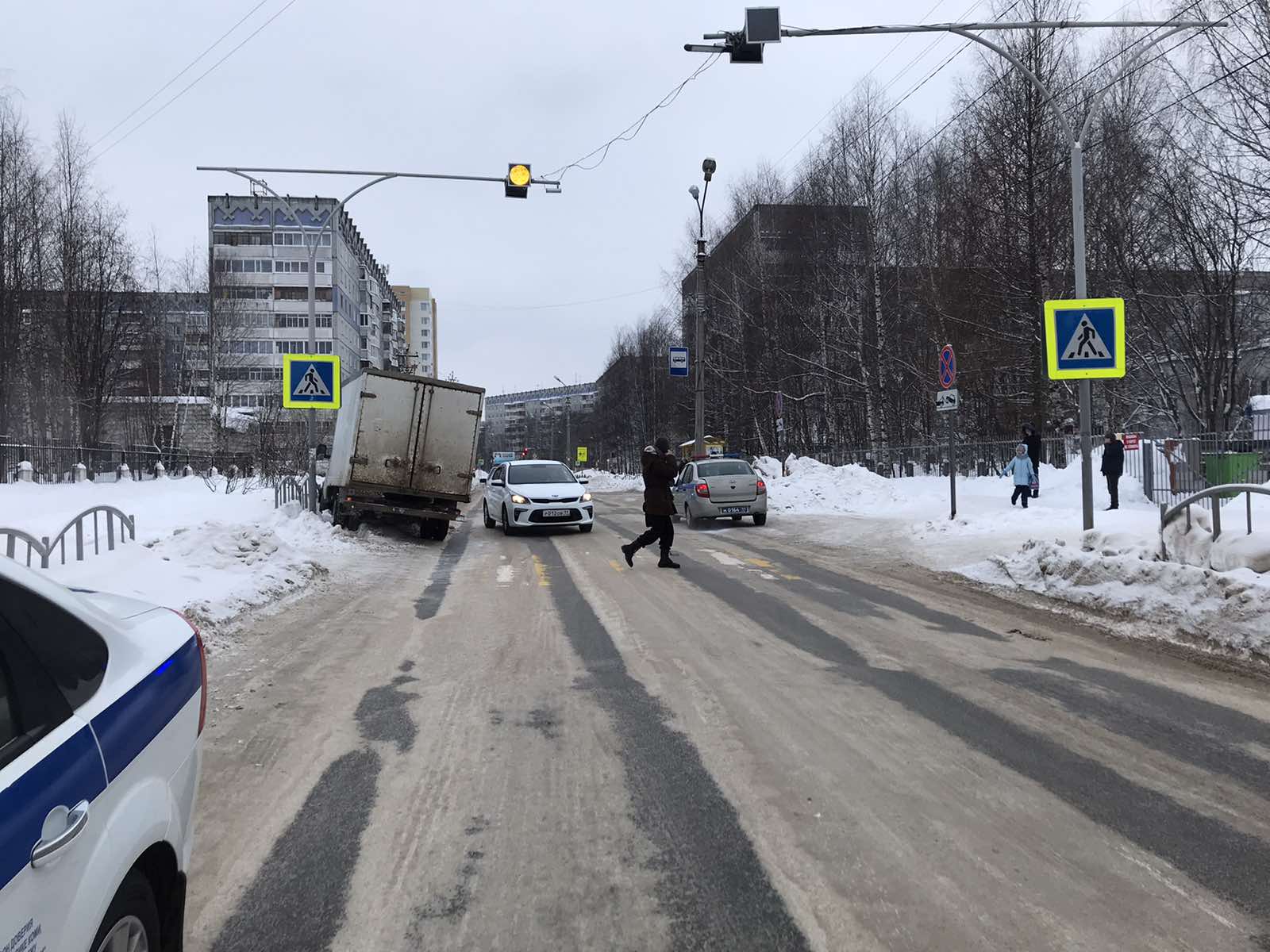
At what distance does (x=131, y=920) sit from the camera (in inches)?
77.0

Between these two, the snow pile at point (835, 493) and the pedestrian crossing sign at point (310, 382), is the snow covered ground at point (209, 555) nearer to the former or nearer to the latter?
the pedestrian crossing sign at point (310, 382)

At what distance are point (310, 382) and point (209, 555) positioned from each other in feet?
23.9

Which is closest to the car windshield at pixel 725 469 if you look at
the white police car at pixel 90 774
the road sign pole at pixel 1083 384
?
the road sign pole at pixel 1083 384

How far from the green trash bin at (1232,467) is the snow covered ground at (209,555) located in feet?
53.8

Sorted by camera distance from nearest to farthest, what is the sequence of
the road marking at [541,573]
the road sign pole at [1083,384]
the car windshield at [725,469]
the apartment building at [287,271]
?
the road marking at [541,573] < the road sign pole at [1083,384] < the car windshield at [725,469] < the apartment building at [287,271]

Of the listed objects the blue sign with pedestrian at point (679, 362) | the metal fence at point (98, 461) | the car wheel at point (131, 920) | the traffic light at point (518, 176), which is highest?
the traffic light at point (518, 176)

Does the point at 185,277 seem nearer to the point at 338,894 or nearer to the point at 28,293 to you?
the point at 28,293

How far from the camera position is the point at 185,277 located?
159 feet

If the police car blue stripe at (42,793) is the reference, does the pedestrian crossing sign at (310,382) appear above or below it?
above

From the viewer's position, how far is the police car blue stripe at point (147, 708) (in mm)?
1956

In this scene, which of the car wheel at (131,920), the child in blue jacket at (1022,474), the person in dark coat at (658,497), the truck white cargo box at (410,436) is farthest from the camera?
the child in blue jacket at (1022,474)

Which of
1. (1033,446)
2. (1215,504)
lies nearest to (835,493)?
(1033,446)

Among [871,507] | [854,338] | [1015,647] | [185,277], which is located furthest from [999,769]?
[185,277]

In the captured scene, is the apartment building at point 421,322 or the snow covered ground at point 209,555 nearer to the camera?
the snow covered ground at point 209,555
